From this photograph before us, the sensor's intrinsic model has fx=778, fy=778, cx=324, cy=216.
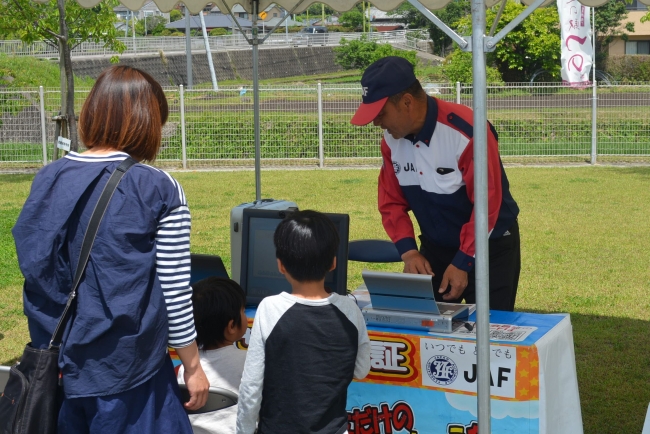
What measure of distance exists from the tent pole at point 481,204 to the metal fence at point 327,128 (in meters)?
13.4

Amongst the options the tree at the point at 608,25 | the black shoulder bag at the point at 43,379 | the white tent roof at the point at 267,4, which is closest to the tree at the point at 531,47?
the tree at the point at 608,25

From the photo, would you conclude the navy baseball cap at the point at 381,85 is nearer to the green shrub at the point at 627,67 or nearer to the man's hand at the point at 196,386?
the man's hand at the point at 196,386

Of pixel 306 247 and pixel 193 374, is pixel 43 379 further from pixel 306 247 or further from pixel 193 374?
pixel 306 247

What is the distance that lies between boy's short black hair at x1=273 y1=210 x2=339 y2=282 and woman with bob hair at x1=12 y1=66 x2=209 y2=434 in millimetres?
353

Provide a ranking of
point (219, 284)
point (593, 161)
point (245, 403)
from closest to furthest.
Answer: point (245, 403), point (219, 284), point (593, 161)

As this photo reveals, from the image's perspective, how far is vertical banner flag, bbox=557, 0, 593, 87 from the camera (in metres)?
12.5

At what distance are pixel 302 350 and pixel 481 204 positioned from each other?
2.20 feet

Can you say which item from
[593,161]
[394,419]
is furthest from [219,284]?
[593,161]

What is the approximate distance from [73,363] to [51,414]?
0.52 feet

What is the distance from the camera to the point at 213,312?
2635 mm

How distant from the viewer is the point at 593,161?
50.6ft

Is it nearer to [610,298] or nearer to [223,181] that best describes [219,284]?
[610,298]

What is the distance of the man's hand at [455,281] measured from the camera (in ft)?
9.99

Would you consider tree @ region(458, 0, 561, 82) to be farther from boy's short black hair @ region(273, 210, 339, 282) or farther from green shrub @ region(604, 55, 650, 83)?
boy's short black hair @ region(273, 210, 339, 282)
